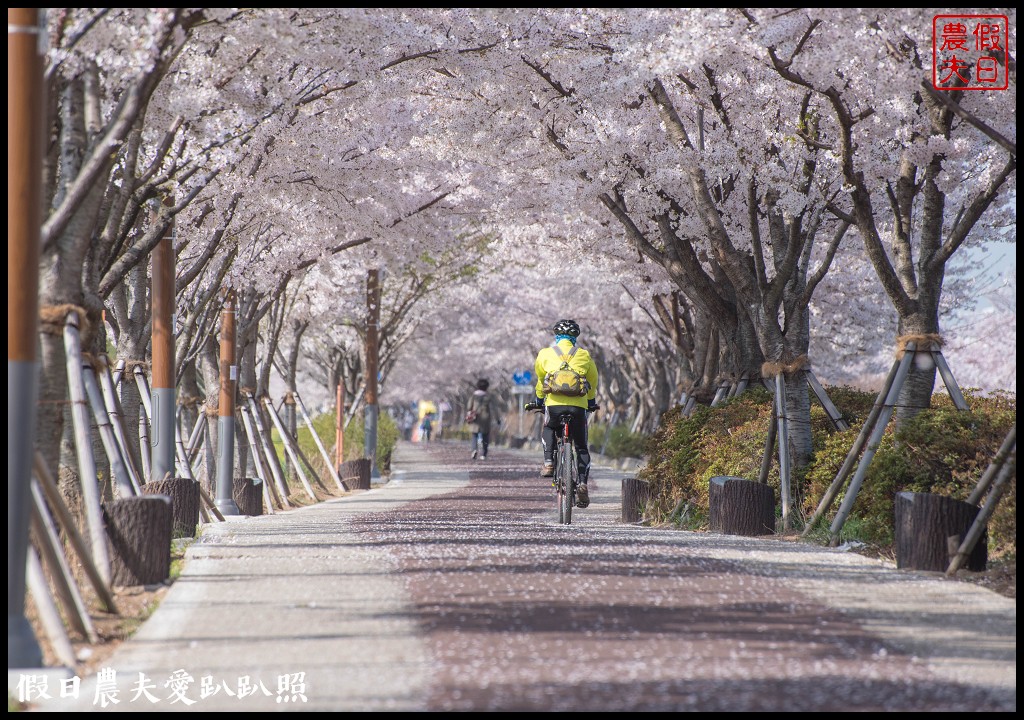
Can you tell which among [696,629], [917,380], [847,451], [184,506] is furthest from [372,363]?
[696,629]

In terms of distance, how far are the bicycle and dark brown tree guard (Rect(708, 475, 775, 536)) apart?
59.9 inches

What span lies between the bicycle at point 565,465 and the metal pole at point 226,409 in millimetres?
5907

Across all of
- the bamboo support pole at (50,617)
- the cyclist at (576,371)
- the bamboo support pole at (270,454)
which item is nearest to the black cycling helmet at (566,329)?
the cyclist at (576,371)

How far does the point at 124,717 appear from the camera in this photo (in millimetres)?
5461

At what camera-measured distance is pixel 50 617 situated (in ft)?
21.5

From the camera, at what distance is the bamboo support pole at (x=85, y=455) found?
874 cm

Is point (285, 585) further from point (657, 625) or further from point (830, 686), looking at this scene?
point (830, 686)

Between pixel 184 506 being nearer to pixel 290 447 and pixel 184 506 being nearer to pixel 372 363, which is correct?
pixel 290 447

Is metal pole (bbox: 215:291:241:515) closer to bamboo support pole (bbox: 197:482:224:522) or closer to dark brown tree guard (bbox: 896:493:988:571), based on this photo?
bamboo support pole (bbox: 197:482:224:522)

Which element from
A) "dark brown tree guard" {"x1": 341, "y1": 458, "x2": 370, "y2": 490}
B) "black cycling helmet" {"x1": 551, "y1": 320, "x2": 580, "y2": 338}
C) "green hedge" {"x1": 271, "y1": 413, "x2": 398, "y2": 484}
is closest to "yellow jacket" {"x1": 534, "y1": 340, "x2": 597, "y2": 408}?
"black cycling helmet" {"x1": 551, "y1": 320, "x2": 580, "y2": 338}

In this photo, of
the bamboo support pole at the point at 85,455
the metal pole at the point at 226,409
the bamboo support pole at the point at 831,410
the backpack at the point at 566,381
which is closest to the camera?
the bamboo support pole at the point at 85,455

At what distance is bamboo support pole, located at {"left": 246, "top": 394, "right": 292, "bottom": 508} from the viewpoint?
21234 millimetres

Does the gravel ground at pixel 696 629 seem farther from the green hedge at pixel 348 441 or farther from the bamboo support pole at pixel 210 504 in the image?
the green hedge at pixel 348 441

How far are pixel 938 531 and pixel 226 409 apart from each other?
11861 millimetres
